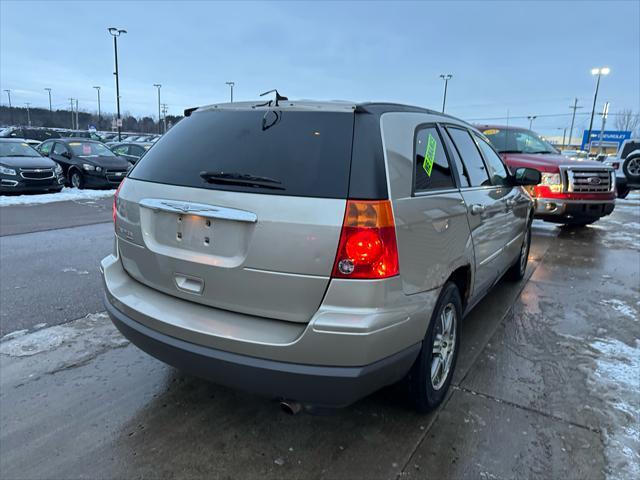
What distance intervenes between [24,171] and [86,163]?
221 cm

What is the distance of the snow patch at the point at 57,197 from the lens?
35.5 feet

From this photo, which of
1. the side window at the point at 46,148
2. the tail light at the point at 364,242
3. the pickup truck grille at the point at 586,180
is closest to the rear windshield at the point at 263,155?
the tail light at the point at 364,242

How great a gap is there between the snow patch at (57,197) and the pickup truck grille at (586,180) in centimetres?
1135

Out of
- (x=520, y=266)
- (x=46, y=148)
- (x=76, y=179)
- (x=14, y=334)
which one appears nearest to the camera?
(x=14, y=334)

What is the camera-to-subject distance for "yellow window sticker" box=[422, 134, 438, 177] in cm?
255

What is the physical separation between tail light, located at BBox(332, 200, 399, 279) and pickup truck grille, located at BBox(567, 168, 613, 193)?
24.1 ft

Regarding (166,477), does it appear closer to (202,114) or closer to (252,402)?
(252,402)

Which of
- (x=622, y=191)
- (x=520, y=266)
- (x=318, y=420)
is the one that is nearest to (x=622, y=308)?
(x=520, y=266)

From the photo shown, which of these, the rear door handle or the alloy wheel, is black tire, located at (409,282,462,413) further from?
the rear door handle

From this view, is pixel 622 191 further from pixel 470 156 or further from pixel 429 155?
pixel 429 155

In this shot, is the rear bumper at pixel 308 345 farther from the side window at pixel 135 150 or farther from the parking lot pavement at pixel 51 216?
the side window at pixel 135 150

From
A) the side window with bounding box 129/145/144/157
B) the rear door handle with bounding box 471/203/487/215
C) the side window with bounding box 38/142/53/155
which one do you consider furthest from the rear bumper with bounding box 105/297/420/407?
the side window with bounding box 129/145/144/157

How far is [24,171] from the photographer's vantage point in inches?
457

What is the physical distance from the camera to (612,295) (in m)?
5.11
